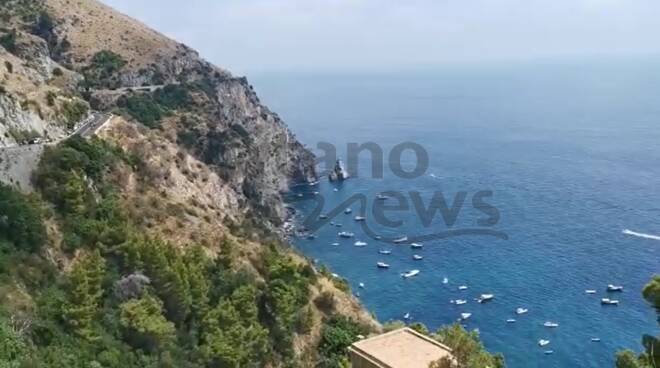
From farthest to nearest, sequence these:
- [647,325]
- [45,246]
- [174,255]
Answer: [647,325], [174,255], [45,246]

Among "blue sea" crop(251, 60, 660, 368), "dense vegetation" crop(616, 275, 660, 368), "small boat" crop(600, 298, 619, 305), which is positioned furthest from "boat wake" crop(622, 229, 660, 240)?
"dense vegetation" crop(616, 275, 660, 368)

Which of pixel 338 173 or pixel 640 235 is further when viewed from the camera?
pixel 338 173

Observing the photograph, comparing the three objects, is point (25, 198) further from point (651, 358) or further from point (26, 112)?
point (651, 358)

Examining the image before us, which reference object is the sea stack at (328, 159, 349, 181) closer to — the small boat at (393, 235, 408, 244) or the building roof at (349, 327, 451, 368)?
the small boat at (393, 235, 408, 244)

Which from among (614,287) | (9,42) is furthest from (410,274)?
(9,42)

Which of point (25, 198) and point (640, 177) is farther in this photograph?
point (640, 177)

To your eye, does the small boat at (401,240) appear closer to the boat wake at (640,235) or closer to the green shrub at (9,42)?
the boat wake at (640,235)

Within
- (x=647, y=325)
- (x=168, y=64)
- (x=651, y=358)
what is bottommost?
(x=647, y=325)

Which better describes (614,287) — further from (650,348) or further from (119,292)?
(119,292)

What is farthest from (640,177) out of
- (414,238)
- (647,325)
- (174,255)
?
(174,255)
